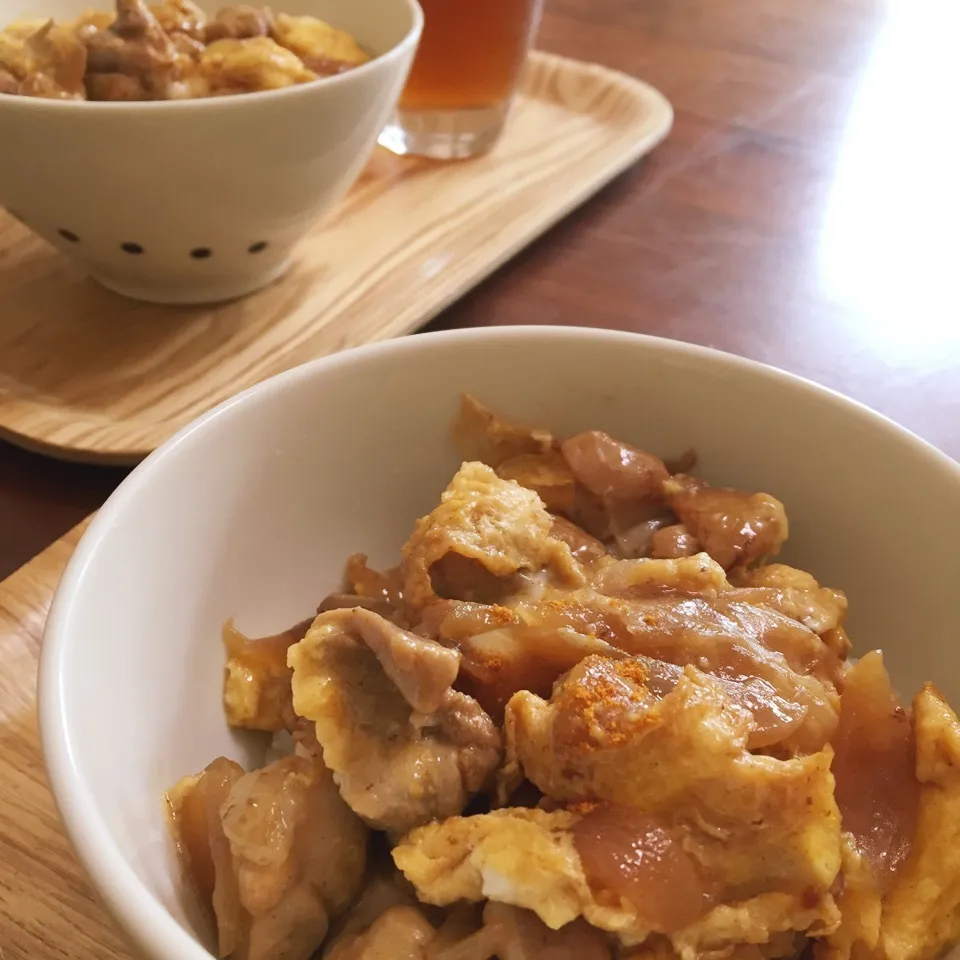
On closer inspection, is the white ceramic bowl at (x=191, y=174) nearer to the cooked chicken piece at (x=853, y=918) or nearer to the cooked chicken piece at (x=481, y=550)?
the cooked chicken piece at (x=481, y=550)

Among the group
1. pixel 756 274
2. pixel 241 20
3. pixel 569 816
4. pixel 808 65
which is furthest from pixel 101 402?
pixel 808 65

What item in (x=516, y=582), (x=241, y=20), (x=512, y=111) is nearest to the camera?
(x=516, y=582)

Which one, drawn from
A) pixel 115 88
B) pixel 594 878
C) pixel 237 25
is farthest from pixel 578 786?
pixel 237 25

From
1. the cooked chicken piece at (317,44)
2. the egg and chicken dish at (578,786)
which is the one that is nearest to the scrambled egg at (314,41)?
the cooked chicken piece at (317,44)

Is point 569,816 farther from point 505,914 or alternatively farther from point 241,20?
point 241,20

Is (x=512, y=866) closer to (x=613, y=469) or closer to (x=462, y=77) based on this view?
(x=613, y=469)

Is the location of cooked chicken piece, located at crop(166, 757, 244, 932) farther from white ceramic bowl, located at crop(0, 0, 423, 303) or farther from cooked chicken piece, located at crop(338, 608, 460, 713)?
white ceramic bowl, located at crop(0, 0, 423, 303)

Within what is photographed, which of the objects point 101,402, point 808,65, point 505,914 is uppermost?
point 808,65
